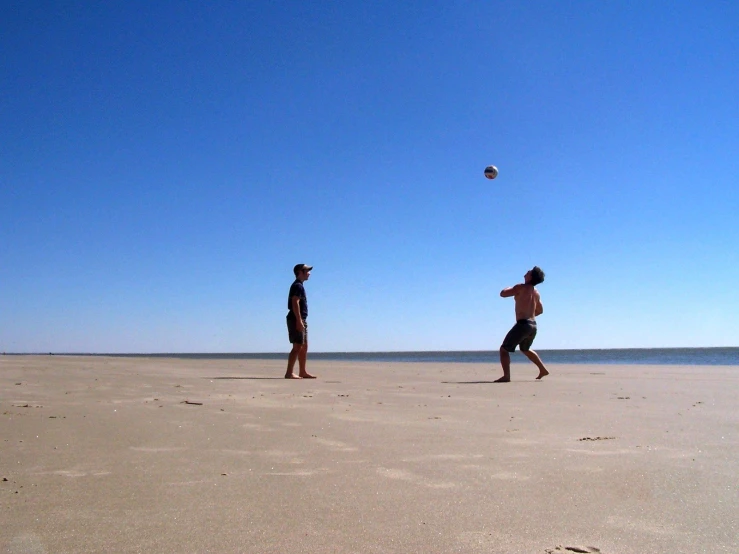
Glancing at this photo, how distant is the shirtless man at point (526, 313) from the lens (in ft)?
26.7

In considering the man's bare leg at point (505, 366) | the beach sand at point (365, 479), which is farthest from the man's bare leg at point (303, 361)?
the beach sand at point (365, 479)

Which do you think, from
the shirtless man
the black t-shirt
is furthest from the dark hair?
the black t-shirt

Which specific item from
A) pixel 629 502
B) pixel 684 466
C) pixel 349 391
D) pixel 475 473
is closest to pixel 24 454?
pixel 475 473

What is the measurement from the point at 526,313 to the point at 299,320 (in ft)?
10.2

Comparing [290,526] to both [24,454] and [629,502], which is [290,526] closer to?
[629,502]

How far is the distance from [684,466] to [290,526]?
6.01 ft

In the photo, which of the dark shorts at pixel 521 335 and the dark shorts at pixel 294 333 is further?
the dark shorts at pixel 294 333

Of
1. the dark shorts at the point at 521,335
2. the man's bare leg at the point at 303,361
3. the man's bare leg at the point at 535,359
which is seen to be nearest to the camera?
the man's bare leg at the point at 535,359

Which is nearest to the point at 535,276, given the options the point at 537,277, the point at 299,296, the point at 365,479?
the point at 537,277

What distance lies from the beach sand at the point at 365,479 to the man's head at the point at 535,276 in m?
3.65

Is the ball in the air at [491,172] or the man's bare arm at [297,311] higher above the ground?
the ball in the air at [491,172]

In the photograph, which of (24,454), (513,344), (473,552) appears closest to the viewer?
(473,552)

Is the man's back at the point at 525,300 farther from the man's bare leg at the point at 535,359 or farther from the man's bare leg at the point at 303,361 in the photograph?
the man's bare leg at the point at 303,361

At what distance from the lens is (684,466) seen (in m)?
2.72
